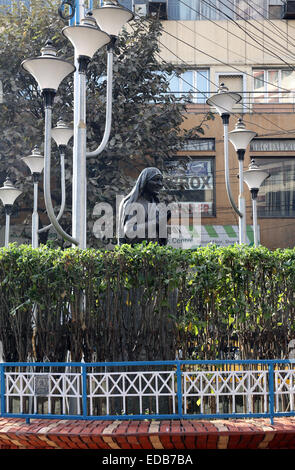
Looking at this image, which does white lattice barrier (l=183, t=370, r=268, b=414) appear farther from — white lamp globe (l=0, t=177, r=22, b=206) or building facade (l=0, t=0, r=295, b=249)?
building facade (l=0, t=0, r=295, b=249)

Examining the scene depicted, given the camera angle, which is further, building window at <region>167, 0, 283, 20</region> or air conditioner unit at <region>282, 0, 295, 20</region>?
building window at <region>167, 0, 283, 20</region>

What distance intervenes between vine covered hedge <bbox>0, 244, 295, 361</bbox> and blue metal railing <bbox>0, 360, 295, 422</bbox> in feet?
0.68

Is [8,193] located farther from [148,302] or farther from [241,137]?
[148,302]

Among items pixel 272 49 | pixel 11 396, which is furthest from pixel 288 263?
pixel 272 49

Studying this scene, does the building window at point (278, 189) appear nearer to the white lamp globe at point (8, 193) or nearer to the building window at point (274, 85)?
the building window at point (274, 85)

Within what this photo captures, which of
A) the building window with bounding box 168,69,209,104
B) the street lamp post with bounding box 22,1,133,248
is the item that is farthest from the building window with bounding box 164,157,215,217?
the street lamp post with bounding box 22,1,133,248

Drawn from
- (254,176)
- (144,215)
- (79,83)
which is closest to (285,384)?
(144,215)

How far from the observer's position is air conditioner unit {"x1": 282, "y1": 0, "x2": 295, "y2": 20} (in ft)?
88.5

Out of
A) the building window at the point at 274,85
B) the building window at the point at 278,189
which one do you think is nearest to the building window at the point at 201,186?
the building window at the point at 278,189

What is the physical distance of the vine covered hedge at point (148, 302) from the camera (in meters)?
6.55

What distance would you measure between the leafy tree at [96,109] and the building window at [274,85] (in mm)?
7744

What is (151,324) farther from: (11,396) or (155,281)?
(11,396)

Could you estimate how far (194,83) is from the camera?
2647cm

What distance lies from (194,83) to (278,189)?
6.10 metres
